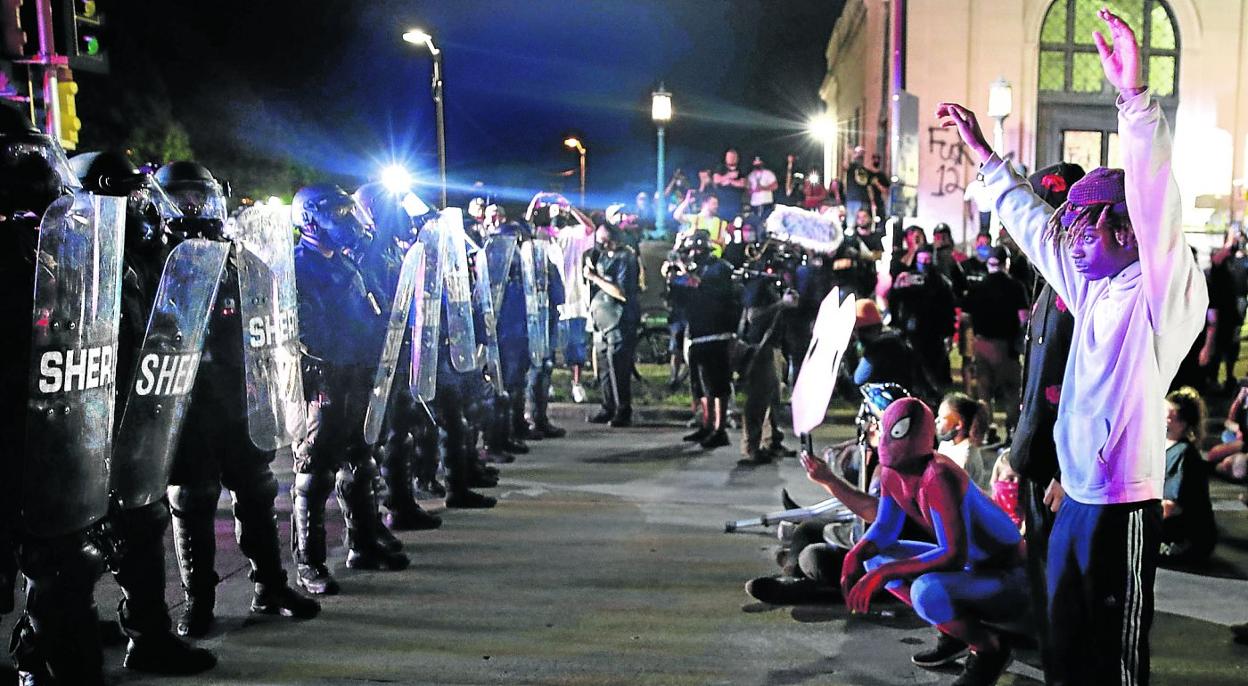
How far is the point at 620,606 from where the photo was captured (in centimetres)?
538

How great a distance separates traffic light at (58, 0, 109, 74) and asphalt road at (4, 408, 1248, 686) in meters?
5.27

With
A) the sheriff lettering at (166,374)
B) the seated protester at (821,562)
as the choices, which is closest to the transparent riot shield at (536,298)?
the seated protester at (821,562)

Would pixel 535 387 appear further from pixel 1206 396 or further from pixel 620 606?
pixel 1206 396

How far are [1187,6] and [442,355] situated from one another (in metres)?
20.2

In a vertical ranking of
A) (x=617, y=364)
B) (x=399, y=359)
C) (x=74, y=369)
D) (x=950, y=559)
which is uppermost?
(x=74, y=369)

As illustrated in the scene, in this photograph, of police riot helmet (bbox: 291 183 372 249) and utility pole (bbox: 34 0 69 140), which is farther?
utility pole (bbox: 34 0 69 140)

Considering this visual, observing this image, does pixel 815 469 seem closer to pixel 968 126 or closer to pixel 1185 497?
pixel 968 126

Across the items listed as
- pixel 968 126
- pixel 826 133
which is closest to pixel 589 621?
pixel 968 126

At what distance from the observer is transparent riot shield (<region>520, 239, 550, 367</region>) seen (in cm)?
929

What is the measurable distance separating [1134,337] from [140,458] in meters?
3.54

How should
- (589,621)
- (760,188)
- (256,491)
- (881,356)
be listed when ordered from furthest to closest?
(760,188)
(881,356)
(589,621)
(256,491)

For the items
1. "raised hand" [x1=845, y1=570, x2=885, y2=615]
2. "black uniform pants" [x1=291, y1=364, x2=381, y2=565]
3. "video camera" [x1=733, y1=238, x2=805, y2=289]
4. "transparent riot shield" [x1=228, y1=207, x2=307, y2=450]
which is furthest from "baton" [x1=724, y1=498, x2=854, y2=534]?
"video camera" [x1=733, y1=238, x2=805, y2=289]

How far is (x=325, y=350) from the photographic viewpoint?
18.6ft

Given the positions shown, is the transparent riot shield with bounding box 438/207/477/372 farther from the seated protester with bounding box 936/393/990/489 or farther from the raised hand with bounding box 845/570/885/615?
the raised hand with bounding box 845/570/885/615
